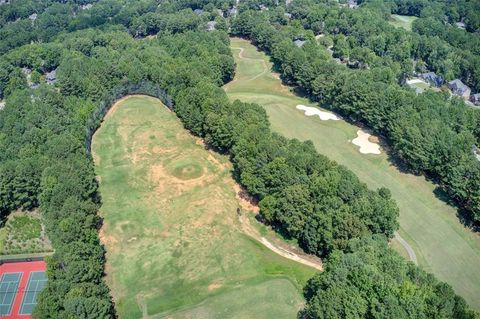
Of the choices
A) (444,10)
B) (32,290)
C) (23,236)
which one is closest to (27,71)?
(23,236)

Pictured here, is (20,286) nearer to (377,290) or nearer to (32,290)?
(32,290)

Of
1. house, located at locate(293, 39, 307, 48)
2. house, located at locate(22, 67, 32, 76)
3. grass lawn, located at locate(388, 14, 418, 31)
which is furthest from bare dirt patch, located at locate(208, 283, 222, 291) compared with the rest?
grass lawn, located at locate(388, 14, 418, 31)

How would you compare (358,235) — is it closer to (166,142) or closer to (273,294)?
(273,294)

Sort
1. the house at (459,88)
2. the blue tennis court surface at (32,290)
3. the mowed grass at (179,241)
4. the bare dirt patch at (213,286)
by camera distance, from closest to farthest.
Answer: the mowed grass at (179,241)
the blue tennis court surface at (32,290)
the bare dirt patch at (213,286)
the house at (459,88)

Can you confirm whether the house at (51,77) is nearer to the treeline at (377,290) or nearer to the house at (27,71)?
the house at (27,71)

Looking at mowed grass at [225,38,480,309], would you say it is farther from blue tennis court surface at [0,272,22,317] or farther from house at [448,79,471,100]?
blue tennis court surface at [0,272,22,317]

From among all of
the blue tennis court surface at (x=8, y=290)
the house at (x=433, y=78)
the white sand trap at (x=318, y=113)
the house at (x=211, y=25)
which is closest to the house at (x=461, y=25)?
the house at (x=433, y=78)
